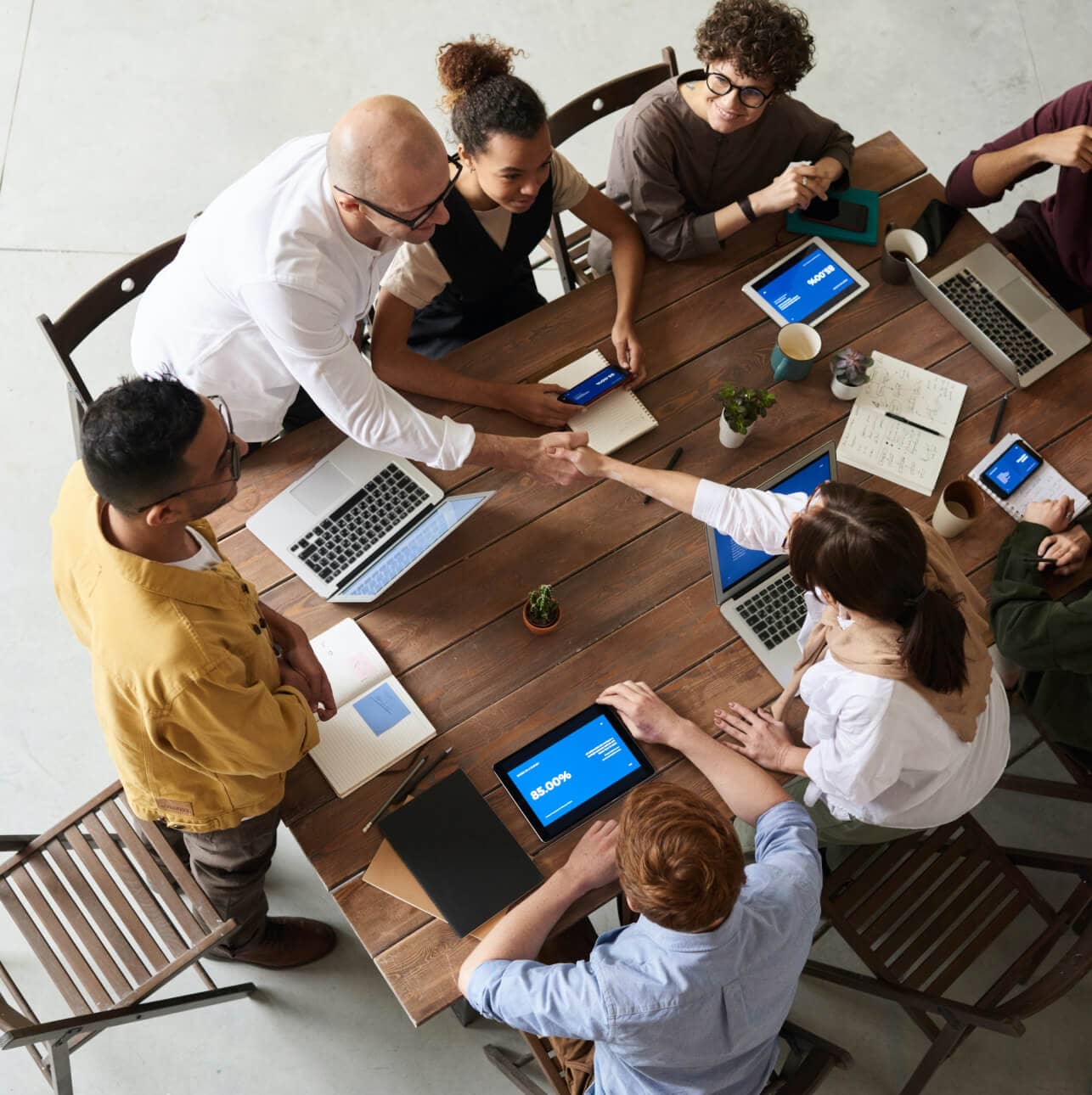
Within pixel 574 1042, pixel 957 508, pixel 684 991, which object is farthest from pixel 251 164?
pixel 684 991

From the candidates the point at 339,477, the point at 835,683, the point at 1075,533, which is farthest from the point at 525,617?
the point at 1075,533

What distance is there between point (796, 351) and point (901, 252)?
45 centimetres

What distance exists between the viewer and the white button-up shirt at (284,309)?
196cm

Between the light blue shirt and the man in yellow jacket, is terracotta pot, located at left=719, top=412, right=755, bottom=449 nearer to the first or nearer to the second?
the light blue shirt

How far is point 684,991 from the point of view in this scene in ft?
5.11

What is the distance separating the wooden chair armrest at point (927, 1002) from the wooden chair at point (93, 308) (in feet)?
7.09

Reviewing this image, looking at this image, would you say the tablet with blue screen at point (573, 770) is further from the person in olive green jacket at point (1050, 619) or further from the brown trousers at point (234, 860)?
the person in olive green jacket at point (1050, 619)

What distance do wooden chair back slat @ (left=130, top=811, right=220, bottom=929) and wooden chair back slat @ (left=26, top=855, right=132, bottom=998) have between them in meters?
0.19

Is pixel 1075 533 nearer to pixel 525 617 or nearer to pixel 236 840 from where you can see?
pixel 525 617

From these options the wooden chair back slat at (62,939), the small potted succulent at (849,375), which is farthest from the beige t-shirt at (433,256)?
the wooden chair back slat at (62,939)

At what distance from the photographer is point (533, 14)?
161 inches

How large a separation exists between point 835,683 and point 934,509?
694 millimetres

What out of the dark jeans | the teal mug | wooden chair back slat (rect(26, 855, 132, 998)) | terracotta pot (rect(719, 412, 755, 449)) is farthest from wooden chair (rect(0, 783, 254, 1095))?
the dark jeans

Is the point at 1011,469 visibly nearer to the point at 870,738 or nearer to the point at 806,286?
the point at 806,286
